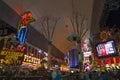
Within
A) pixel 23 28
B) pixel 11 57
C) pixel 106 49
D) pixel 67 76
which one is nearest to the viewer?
pixel 67 76

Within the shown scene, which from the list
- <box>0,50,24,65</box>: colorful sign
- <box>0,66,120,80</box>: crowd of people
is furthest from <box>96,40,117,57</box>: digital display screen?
<box>0,50,24,65</box>: colorful sign

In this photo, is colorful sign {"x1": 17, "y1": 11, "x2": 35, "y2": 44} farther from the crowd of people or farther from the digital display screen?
the crowd of people

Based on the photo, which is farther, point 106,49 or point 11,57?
point 106,49

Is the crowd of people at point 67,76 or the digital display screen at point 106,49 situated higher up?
the digital display screen at point 106,49

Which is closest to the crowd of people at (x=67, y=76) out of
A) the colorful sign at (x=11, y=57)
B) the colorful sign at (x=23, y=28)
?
the colorful sign at (x=11, y=57)

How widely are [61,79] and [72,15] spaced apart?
20156 millimetres

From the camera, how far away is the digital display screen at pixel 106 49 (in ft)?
41.8

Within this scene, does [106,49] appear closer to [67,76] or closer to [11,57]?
[67,76]

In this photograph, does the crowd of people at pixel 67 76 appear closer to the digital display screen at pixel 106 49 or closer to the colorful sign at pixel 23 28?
the digital display screen at pixel 106 49

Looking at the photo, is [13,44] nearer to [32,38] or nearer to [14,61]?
[14,61]

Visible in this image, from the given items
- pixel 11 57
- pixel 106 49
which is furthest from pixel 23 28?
pixel 106 49

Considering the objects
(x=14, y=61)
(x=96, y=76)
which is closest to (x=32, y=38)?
(x=14, y=61)

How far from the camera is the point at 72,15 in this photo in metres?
28.6

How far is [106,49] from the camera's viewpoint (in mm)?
13148
